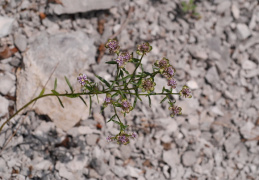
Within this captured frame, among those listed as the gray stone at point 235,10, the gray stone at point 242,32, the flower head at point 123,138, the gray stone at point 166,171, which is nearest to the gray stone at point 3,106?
the flower head at point 123,138

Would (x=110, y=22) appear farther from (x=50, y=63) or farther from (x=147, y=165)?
(x=147, y=165)

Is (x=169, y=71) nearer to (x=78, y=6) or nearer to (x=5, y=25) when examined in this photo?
(x=78, y=6)

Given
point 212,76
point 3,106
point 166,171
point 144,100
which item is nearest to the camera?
point 3,106

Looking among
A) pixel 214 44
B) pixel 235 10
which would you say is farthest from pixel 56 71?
pixel 235 10

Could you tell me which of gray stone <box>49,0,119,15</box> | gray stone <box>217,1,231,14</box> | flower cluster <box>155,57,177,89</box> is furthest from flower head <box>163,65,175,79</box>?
gray stone <box>217,1,231,14</box>

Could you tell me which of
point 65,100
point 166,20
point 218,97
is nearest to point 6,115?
point 65,100

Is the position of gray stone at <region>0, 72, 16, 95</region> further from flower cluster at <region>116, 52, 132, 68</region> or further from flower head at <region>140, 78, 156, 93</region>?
flower head at <region>140, 78, 156, 93</region>
